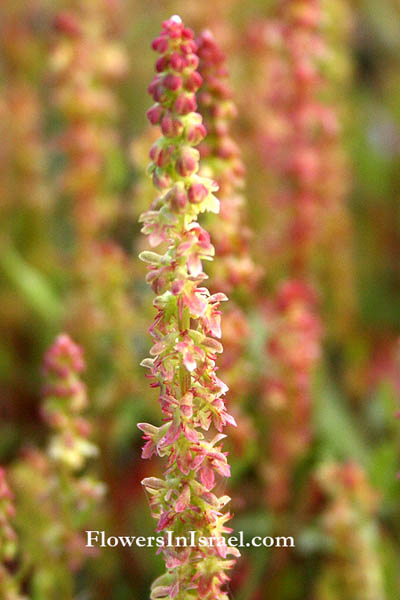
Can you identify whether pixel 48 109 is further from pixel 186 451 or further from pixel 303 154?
pixel 186 451

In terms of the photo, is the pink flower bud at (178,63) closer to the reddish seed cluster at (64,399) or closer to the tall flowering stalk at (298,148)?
the reddish seed cluster at (64,399)

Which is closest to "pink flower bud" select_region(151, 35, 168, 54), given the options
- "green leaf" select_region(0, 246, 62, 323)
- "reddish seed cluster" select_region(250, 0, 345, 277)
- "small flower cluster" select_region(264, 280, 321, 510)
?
"small flower cluster" select_region(264, 280, 321, 510)

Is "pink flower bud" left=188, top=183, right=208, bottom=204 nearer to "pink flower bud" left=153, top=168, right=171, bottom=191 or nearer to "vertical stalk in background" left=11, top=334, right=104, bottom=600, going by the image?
"pink flower bud" left=153, top=168, right=171, bottom=191

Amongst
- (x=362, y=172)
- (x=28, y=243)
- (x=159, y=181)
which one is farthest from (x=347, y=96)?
(x=159, y=181)

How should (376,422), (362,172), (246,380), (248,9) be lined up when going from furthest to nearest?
(248,9), (362,172), (376,422), (246,380)

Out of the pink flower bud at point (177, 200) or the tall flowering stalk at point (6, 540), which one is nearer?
the pink flower bud at point (177, 200)

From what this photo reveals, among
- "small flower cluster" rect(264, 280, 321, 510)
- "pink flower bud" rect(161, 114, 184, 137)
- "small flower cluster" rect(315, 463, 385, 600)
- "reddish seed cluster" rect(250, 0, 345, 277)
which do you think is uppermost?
"reddish seed cluster" rect(250, 0, 345, 277)

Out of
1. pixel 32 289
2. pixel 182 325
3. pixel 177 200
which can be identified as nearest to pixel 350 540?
pixel 182 325

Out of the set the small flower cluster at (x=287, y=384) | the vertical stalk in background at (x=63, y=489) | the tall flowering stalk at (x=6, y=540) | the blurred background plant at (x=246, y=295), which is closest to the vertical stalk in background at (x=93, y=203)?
the blurred background plant at (x=246, y=295)
